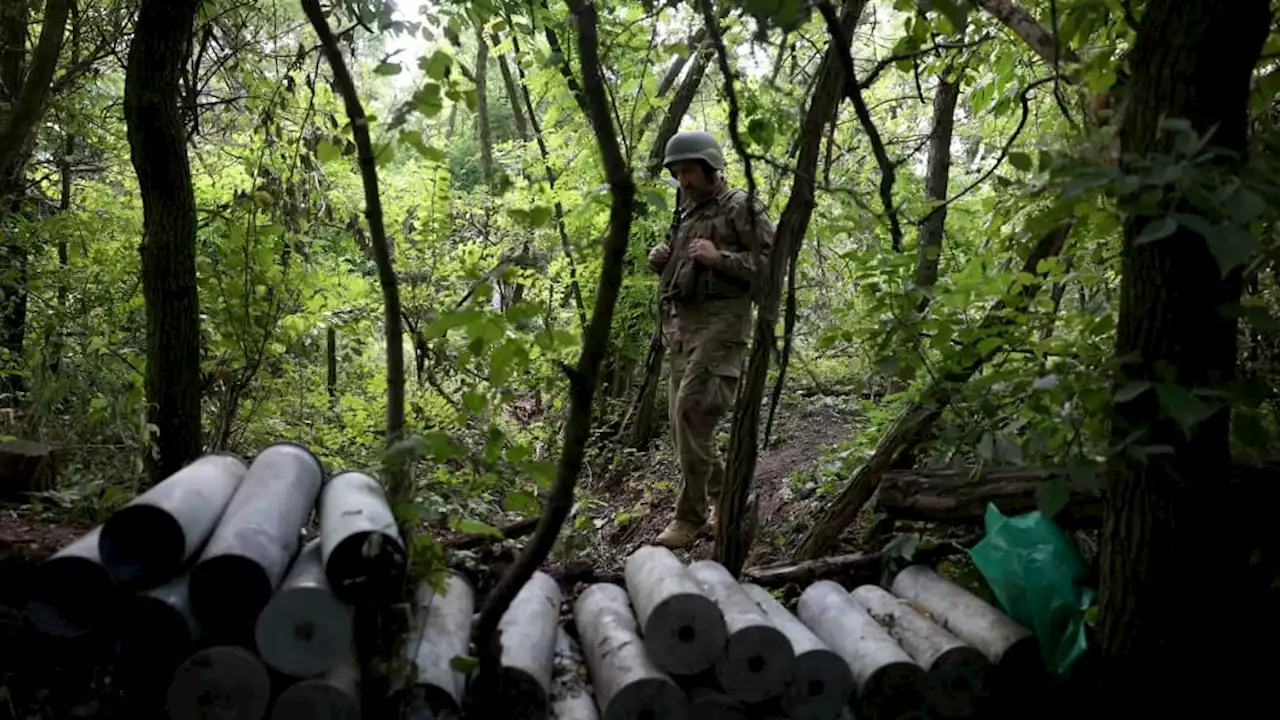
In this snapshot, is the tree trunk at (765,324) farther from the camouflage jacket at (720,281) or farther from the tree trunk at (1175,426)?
the tree trunk at (1175,426)

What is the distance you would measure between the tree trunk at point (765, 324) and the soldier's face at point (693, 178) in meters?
1.17

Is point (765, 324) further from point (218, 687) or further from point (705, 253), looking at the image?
point (218, 687)

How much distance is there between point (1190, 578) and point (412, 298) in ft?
25.1

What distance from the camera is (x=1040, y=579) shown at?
3.30m

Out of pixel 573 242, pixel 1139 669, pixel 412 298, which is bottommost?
pixel 1139 669

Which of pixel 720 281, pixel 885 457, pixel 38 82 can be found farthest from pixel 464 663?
pixel 38 82

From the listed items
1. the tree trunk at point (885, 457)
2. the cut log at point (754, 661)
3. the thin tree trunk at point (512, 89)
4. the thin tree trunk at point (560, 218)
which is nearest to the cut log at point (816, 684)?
the cut log at point (754, 661)

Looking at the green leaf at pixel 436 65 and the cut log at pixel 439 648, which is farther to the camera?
the cut log at pixel 439 648

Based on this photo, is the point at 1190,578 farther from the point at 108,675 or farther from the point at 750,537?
the point at 108,675

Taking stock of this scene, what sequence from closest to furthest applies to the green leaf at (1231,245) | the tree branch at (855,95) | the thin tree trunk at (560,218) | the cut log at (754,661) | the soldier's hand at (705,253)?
the green leaf at (1231,245) < the tree branch at (855,95) < the cut log at (754,661) < the soldier's hand at (705,253) < the thin tree trunk at (560,218)

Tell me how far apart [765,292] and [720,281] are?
149 centimetres

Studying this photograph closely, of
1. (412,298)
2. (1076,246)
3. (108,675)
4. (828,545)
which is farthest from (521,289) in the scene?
(108,675)

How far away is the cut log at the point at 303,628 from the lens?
2557mm

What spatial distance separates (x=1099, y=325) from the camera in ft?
10.0
